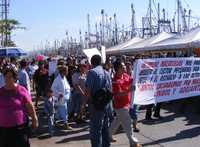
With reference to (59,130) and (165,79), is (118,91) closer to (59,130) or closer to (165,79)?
(165,79)

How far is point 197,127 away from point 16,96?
6.07 metres

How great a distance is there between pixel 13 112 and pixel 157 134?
509 centimetres

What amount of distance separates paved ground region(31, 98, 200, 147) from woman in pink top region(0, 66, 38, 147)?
371 cm

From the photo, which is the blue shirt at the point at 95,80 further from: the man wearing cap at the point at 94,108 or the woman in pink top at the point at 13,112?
the woman in pink top at the point at 13,112

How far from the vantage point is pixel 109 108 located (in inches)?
340

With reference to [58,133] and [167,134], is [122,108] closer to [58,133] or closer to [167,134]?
[167,134]

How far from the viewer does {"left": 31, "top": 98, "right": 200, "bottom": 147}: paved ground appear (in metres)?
10.2

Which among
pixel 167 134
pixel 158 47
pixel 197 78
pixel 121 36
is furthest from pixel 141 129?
pixel 121 36

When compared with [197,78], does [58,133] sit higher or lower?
lower

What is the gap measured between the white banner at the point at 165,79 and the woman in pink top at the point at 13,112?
3952 millimetres

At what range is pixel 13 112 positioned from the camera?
6668mm

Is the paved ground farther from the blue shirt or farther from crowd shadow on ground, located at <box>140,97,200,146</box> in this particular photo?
the blue shirt

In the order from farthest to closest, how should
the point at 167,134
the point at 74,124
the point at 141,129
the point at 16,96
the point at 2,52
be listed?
the point at 2,52
the point at 74,124
the point at 141,129
the point at 167,134
the point at 16,96

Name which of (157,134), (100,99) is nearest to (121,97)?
(100,99)
